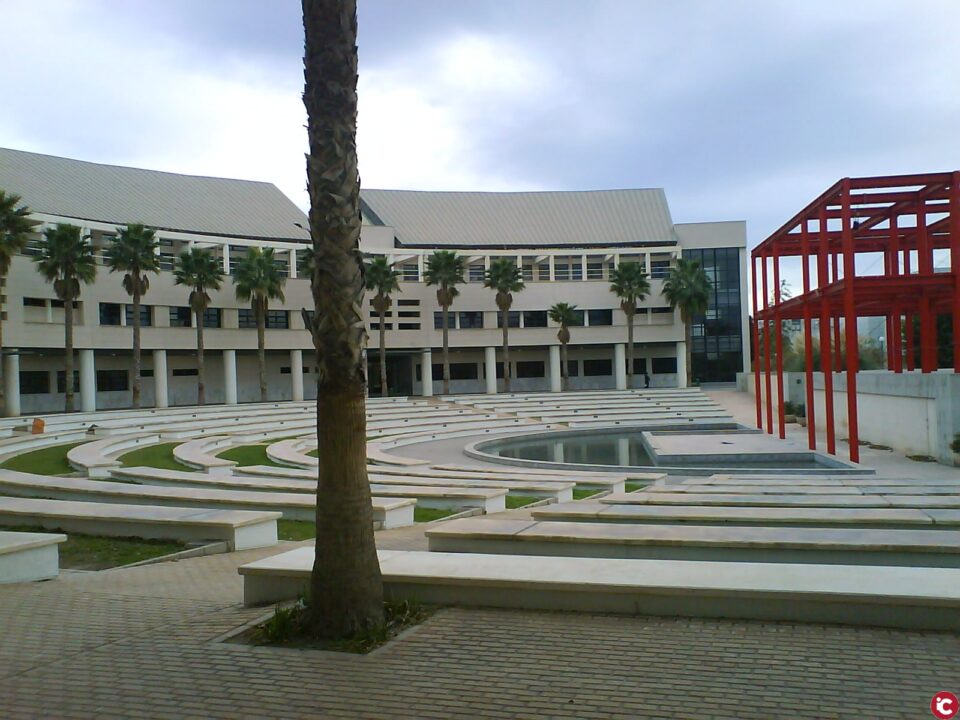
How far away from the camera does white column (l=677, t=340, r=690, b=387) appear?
6312cm

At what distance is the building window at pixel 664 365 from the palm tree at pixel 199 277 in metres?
36.6

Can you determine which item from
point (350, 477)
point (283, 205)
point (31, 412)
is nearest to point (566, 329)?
point (283, 205)

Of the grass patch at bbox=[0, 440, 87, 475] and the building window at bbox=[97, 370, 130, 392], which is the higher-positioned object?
the building window at bbox=[97, 370, 130, 392]

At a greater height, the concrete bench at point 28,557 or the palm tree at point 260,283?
the palm tree at point 260,283

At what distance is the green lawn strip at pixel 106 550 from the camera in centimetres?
1101

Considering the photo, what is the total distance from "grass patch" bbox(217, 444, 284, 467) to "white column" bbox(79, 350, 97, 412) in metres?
20.7

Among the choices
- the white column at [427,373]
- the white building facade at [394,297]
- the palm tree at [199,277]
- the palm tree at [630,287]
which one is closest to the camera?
the white building facade at [394,297]

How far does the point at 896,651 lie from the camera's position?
575 cm

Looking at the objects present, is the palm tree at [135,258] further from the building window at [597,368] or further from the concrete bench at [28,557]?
the concrete bench at [28,557]

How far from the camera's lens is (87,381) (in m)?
46.0

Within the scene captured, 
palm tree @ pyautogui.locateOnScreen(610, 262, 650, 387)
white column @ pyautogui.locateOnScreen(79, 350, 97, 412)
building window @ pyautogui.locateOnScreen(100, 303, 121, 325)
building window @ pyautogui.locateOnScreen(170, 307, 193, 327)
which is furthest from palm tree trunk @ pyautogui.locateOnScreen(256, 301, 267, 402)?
palm tree @ pyautogui.locateOnScreen(610, 262, 650, 387)

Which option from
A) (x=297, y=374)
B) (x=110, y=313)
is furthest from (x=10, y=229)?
(x=297, y=374)

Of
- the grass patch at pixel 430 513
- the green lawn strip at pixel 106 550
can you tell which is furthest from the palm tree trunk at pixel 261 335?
the green lawn strip at pixel 106 550

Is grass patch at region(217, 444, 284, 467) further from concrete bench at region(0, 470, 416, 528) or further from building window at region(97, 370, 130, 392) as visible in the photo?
building window at region(97, 370, 130, 392)
